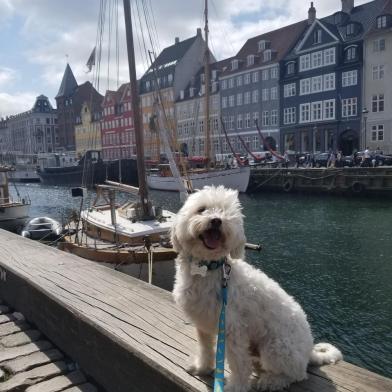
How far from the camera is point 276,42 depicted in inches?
2457

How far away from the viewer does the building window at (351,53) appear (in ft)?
165

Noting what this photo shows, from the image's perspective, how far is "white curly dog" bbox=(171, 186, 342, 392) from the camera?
2.46m

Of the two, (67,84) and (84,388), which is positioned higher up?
(67,84)

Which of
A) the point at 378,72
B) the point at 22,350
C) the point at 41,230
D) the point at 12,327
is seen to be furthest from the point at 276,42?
the point at 22,350

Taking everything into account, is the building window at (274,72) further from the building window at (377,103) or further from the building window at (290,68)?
the building window at (377,103)

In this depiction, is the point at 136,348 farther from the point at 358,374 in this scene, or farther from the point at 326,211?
the point at 326,211

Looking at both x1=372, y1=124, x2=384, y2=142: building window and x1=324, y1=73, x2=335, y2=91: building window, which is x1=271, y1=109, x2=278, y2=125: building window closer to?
x1=324, y1=73, x2=335, y2=91: building window

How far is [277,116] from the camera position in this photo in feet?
195

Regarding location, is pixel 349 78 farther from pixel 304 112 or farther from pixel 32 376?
pixel 32 376

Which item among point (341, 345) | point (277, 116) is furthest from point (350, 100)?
point (341, 345)

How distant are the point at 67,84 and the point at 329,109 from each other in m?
88.0

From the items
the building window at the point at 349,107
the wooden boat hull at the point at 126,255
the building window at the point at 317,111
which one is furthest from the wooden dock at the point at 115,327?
the building window at the point at 317,111

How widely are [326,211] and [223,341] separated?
27415mm

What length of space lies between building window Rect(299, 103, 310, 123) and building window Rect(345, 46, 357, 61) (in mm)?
7419
